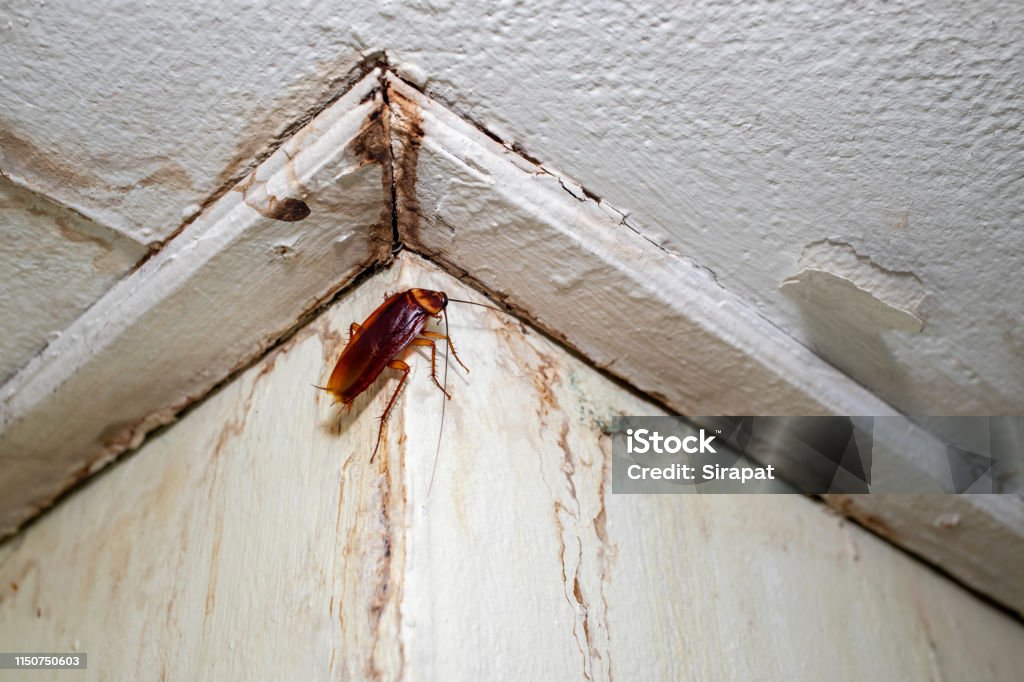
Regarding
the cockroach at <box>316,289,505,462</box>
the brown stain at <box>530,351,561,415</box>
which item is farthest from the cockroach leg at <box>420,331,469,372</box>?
the brown stain at <box>530,351,561,415</box>

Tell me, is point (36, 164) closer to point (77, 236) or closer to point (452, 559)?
point (77, 236)

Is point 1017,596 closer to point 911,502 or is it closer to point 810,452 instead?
point 911,502

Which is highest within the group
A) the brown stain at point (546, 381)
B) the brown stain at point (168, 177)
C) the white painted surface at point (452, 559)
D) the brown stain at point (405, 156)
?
the brown stain at point (405, 156)

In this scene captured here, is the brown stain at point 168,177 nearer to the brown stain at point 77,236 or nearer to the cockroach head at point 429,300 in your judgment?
the brown stain at point 77,236
